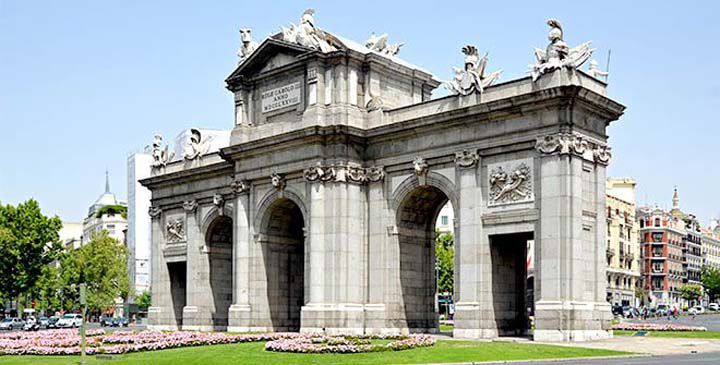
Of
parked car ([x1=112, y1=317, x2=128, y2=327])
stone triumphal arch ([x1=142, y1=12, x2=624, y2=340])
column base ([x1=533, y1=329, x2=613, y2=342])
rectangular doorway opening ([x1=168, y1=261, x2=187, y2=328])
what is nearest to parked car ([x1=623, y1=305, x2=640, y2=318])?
rectangular doorway opening ([x1=168, y1=261, x2=187, y2=328])

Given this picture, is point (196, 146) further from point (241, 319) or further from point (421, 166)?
point (421, 166)

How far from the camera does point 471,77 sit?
4962 cm

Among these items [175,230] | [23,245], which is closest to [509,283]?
[175,230]

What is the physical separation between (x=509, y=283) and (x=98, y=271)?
83.3 metres

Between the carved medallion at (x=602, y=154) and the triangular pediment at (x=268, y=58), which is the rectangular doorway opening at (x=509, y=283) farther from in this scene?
the triangular pediment at (x=268, y=58)

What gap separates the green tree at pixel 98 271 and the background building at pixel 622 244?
67605 mm

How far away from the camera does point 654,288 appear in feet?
554

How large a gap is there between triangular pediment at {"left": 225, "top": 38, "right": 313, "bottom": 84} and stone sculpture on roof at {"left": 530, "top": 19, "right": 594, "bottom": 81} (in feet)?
47.4

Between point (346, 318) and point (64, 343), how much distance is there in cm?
1536

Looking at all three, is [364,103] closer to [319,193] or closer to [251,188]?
[319,193]

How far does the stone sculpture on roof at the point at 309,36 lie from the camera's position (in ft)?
182

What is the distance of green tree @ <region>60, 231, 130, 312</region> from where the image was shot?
12175 cm

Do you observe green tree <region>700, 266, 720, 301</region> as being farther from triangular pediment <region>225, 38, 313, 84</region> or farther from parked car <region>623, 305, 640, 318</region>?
triangular pediment <region>225, 38, 313, 84</region>

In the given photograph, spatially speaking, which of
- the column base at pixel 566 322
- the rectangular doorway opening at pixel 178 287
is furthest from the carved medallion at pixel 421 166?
the rectangular doorway opening at pixel 178 287
